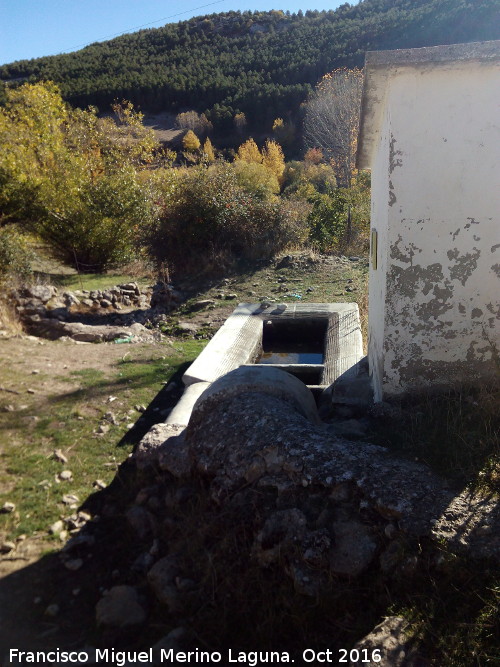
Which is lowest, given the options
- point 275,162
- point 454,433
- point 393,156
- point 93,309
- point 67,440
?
point 93,309

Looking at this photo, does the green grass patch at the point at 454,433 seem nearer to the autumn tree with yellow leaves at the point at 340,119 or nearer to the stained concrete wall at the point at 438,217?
the stained concrete wall at the point at 438,217

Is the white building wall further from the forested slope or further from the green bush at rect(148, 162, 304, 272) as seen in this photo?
the forested slope

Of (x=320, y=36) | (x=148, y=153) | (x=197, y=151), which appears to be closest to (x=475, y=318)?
(x=148, y=153)

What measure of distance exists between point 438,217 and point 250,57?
5546 cm

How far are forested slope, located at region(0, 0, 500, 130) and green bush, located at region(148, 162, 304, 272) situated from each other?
3239cm

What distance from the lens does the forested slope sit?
1586 inches

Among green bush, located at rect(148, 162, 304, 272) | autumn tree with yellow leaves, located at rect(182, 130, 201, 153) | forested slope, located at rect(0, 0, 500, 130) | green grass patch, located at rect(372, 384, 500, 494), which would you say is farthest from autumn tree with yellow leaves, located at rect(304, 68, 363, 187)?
green grass patch, located at rect(372, 384, 500, 494)

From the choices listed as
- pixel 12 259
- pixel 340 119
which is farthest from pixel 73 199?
pixel 340 119

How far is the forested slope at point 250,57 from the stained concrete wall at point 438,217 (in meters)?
40.5

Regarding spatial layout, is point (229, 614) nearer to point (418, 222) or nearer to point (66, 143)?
point (418, 222)

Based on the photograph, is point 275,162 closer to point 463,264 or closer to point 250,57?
point 250,57

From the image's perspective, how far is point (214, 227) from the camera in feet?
43.4

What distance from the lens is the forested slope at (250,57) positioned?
40.3 m

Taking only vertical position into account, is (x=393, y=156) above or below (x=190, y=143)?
below
